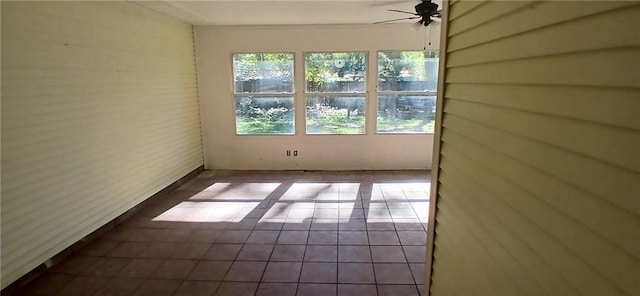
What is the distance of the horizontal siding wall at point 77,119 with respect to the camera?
2.34m

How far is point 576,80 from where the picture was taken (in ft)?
2.20

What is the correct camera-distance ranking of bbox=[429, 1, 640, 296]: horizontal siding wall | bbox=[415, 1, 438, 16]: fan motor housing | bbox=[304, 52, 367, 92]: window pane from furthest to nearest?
bbox=[304, 52, 367, 92]: window pane
bbox=[415, 1, 438, 16]: fan motor housing
bbox=[429, 1, 640, 296]: horizontal siding wall

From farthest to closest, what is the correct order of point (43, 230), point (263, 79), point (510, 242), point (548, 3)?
1. point (263, 79)
2. point (43, 230)
3. point (510, 242)
4. point (548, 3)

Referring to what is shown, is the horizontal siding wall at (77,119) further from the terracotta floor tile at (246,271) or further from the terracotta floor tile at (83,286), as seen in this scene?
the terracotta floor tile at (246,271)

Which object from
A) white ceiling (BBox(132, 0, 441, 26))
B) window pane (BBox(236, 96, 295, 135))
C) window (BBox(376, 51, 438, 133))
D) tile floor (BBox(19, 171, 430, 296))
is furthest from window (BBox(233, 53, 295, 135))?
window (BBox(376, 51, 438, 133))

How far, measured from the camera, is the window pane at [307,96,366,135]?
536cm

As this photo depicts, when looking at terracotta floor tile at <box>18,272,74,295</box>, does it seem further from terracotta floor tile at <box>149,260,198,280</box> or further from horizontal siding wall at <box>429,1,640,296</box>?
horizontal siding wall at <box>429,1,640,296</box>

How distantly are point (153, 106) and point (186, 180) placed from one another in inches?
50.8

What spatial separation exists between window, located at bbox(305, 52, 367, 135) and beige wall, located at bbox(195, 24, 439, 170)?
0.38 feet

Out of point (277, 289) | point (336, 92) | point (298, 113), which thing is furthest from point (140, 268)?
point (336, 92)

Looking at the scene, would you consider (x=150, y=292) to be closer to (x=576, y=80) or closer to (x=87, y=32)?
(x=87, y=32)

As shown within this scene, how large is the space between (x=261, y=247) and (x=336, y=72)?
3208 millimetres

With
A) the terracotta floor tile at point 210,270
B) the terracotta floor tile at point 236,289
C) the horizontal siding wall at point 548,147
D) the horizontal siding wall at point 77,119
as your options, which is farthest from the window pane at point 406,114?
the horizontal siding wall at point 548,147

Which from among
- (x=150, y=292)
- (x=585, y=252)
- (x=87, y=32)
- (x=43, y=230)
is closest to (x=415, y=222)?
(x=150, y=292)
